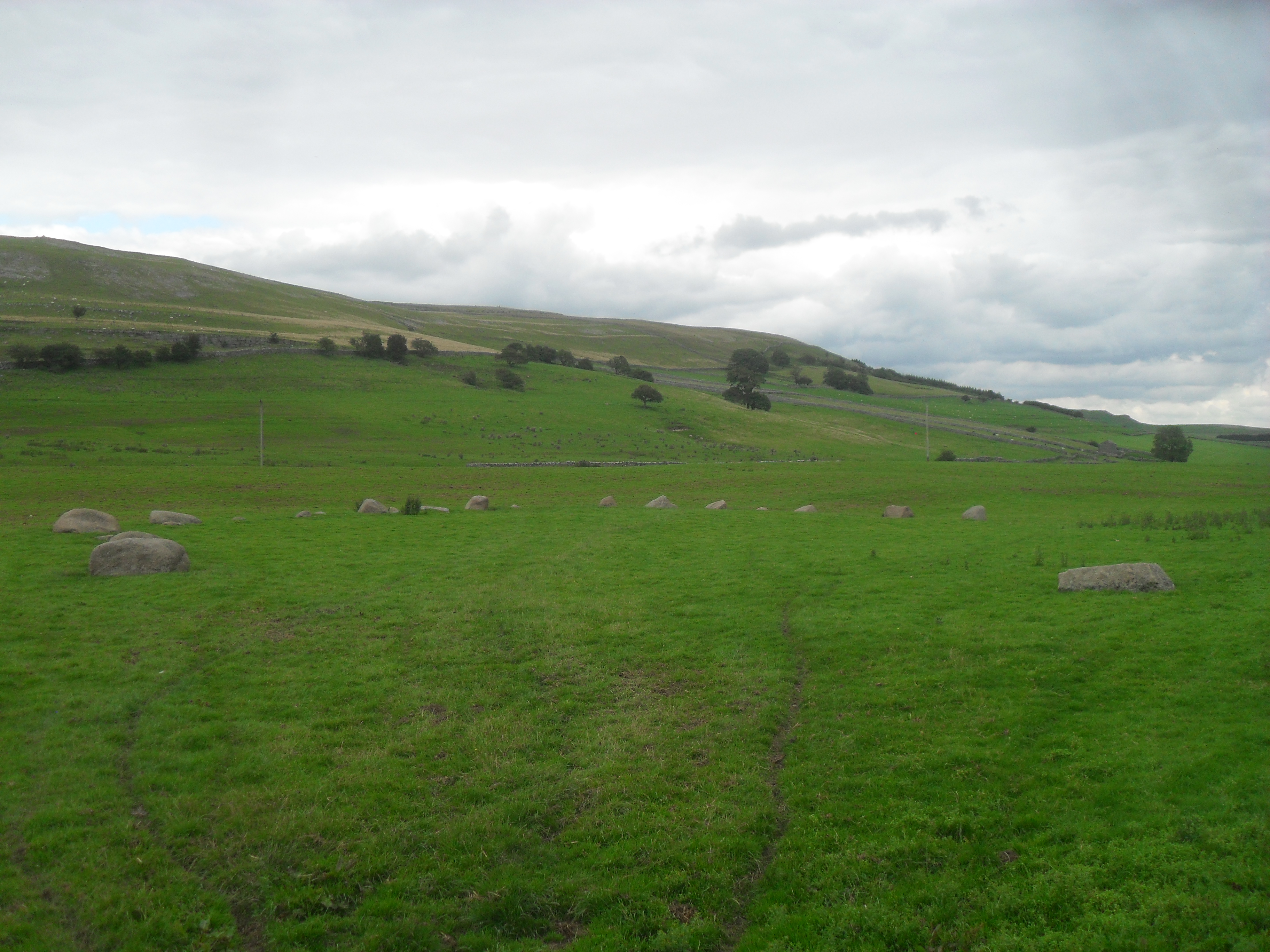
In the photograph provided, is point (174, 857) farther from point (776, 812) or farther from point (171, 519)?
point (171, 519)

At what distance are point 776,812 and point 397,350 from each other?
11812 cm

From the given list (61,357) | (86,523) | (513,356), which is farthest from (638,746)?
(513,356)

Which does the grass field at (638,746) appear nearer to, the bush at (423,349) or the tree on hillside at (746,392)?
the bush at (423,349)

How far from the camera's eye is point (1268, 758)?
10.0m

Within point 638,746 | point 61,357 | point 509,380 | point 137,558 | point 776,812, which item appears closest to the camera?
point 776,812

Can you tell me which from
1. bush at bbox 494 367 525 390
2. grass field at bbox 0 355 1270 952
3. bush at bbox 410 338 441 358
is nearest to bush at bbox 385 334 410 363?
bush at bbox 410 338 441 358

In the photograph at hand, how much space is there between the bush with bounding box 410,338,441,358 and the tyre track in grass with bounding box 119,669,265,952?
11605cm

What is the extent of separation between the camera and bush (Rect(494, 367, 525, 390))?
11562 cm

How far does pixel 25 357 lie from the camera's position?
89688 mm

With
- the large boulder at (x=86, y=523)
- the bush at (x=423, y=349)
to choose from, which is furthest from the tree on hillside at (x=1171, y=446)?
the large boulder at (x=86, y=523)

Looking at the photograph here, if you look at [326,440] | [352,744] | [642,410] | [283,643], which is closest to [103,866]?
[352,744]

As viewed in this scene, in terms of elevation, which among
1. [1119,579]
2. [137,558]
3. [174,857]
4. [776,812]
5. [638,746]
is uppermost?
[1119,579]

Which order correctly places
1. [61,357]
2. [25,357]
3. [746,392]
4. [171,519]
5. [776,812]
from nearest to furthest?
1. [776,812]
2. [171,519]
3. [25,357]
4. [61,357]
5. [746,392]

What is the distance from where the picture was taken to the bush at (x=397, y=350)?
119 metres
